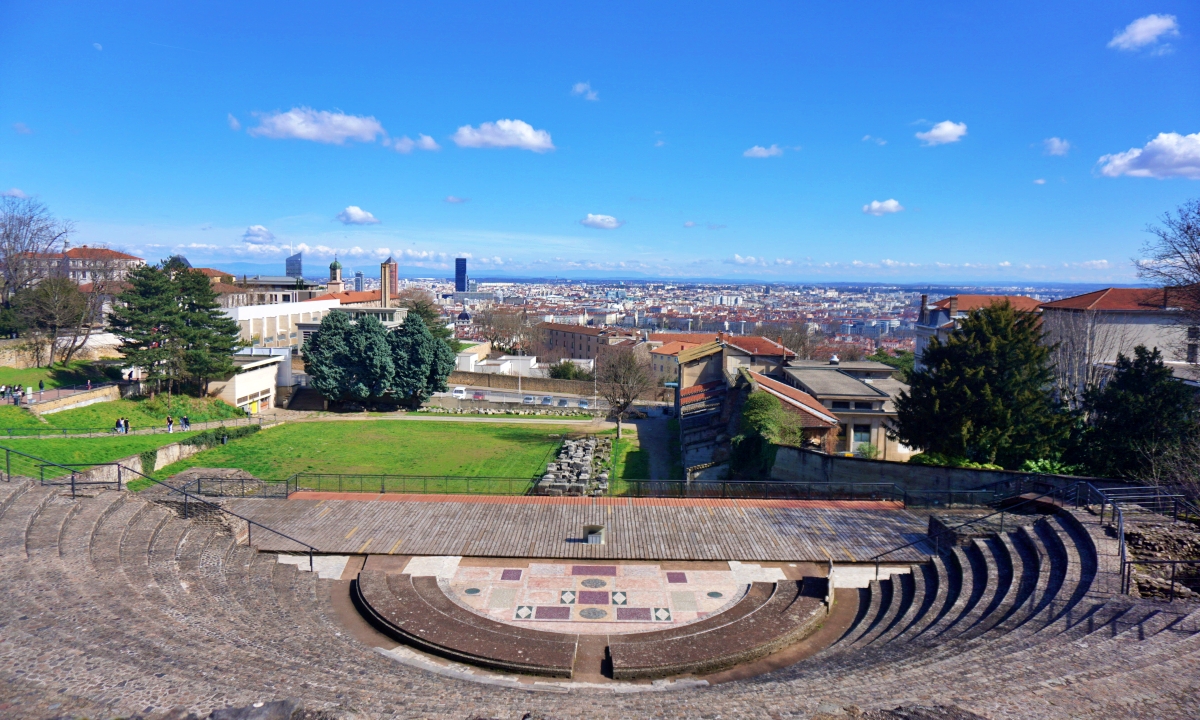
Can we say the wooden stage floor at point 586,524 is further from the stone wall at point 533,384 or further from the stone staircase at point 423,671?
the stone wall at point 533,384

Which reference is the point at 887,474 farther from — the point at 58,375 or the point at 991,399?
the point at 58,375

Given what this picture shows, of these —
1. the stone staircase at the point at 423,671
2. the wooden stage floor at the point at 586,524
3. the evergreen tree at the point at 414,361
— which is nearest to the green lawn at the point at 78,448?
Answer: the wooden stage floor at the point at 586,524

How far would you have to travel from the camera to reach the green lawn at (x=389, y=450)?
29625mm

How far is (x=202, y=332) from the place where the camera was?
39750 millimetres

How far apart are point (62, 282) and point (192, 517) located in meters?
34.0

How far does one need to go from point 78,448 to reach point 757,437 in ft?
86.0

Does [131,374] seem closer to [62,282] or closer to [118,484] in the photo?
[62,282]

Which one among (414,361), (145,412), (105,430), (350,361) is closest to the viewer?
(105,430)

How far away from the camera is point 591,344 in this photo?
107m

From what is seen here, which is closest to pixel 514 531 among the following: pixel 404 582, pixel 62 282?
pixel 404 582

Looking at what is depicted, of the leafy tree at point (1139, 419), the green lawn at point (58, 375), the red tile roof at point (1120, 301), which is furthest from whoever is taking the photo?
the green lawn at point (58, 375)

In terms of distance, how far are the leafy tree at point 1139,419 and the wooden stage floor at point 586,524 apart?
19.3 ft

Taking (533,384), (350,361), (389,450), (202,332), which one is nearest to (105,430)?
(202,332)

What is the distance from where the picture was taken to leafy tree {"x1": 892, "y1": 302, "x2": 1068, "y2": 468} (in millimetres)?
21500
